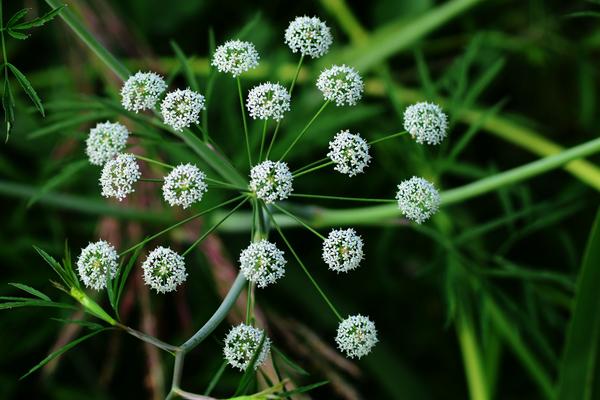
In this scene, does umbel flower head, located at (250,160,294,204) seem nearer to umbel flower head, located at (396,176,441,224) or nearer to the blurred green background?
umbel flower head, located at (396,176,441,224)

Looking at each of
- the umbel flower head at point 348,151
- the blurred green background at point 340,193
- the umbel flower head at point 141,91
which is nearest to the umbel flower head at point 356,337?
the umbel flower head at point 348,151

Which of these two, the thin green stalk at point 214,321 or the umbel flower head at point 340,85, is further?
the umbel flower head at point 340,85

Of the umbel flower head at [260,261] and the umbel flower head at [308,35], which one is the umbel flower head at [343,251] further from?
the umbel flower head at [308,35]

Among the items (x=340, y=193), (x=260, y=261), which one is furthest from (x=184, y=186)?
(x=340, y=193)

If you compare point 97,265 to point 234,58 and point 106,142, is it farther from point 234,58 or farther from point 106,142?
point 234,58

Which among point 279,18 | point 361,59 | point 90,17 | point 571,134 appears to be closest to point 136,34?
point 90,17

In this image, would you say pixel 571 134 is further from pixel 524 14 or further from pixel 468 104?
pixel 468 104

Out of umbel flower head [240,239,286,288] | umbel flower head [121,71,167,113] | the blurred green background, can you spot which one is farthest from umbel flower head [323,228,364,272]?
the blurred green background
